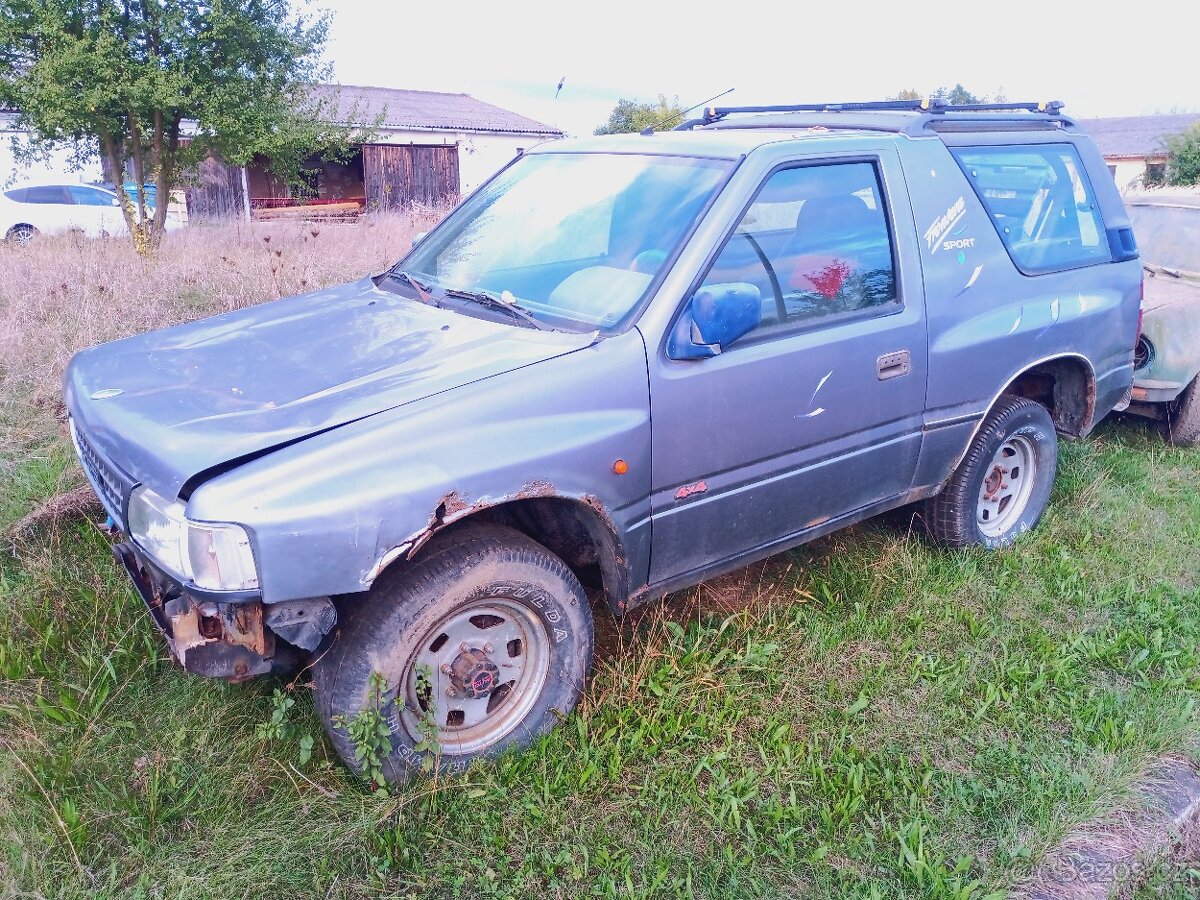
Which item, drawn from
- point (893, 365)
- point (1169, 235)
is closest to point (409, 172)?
point (1169, 235)

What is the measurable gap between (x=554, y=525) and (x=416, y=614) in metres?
0.63

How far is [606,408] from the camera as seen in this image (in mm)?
2756

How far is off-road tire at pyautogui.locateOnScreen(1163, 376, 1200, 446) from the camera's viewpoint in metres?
5.70

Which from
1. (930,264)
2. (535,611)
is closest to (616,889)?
(535,611)

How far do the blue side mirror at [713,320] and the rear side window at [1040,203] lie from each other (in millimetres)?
1585

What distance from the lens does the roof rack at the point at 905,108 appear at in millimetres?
3998

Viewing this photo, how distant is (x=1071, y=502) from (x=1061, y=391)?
2.44 feet

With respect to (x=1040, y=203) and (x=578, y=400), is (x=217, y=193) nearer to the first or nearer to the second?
(x=1040, y=203)

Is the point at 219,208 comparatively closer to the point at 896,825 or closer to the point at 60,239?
the point at 60,239

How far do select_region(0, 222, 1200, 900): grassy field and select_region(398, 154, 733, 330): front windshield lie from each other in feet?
4.30

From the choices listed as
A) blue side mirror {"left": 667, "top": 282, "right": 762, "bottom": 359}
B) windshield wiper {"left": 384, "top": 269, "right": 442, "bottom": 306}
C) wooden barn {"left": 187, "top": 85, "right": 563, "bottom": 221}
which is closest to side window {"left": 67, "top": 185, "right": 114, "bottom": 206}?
wooden barn {"left": 187, "top": 85, "right": 563, "bottom": 221}

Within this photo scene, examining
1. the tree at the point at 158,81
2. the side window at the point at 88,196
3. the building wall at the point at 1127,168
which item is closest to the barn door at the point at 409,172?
the side window at the point at 88,196

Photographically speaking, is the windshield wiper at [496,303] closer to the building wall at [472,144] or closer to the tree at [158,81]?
the tree at [158,81]

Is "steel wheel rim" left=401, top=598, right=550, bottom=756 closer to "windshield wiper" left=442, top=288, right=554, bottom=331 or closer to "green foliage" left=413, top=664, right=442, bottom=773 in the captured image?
"green foliage" left=413, top=664, right=442, bottom=773
